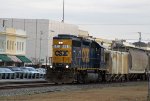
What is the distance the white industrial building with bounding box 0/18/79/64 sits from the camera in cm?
10500

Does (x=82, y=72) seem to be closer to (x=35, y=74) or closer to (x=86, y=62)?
(x=86, y=62)

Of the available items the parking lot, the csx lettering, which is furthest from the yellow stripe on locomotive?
the parking lot

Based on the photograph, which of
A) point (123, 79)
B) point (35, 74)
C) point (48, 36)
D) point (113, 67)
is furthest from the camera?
point (48, 36)

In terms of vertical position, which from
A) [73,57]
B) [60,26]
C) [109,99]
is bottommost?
[109,99]

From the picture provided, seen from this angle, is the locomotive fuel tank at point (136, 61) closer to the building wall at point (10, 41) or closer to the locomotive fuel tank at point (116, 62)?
the locomotive fuel tank at point (116, 62)

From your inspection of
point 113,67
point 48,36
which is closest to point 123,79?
point 113,67

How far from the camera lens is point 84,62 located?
43.9 m

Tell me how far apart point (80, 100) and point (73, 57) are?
18.6 metres

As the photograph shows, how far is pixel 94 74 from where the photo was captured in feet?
149

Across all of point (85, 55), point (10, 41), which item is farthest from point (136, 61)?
point (10, 41)

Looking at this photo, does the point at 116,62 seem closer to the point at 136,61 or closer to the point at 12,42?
the point at 136,61

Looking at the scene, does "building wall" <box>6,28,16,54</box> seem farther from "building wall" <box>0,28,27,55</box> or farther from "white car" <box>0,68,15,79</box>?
"white car" <box>0,68,15,79</box>

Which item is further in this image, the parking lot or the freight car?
the parking lot

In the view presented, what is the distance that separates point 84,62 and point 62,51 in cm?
319
